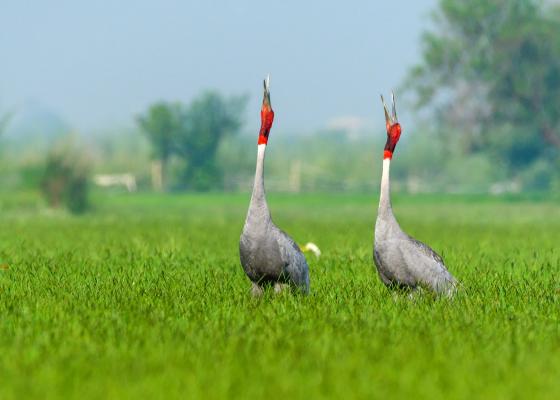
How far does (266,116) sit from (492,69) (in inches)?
1815

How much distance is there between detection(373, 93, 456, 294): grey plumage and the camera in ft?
25.7

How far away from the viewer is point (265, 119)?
26.1 feet

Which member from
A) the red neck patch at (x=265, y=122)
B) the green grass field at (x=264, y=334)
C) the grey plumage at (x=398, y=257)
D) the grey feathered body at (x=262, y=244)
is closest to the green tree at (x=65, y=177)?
the green grass field at (x=264, y=334)

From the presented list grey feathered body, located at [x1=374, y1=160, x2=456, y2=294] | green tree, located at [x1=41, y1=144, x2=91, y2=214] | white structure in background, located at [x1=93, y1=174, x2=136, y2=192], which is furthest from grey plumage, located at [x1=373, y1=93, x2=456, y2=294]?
white structure in background, located at [x1=93, y1=174, x2=136, y2=192]

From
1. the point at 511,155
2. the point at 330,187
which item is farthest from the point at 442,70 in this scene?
the point at 330,187

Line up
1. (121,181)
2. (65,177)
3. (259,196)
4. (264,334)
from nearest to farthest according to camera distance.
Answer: (264,334) → (259,196) → (65,177) → (121,181)

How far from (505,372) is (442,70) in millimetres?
49858

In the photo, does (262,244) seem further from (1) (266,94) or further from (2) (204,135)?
(2) (204,135)

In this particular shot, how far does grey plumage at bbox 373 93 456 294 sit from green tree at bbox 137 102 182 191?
57761 millimetres

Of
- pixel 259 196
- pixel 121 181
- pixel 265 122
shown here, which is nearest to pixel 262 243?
pixel 259 196

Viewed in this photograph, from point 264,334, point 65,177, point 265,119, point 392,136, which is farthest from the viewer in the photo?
point 65,177

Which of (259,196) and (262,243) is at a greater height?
(259,196)

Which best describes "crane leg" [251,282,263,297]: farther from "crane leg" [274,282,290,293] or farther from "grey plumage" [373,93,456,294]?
"grey plumage" [373,93,456,294]

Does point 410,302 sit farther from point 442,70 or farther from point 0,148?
point 442,70
